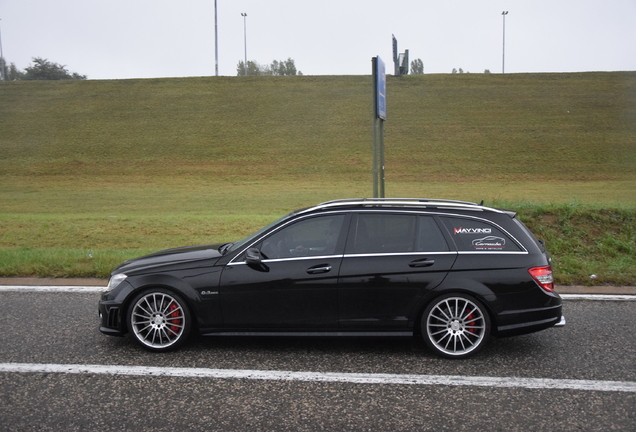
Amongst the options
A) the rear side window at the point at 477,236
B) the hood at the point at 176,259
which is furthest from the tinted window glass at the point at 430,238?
the hood at the point at 176,259

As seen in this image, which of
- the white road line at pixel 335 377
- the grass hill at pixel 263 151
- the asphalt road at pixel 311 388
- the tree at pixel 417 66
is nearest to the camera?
the asphalt road at pixel 311 388

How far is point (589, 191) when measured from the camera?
2566 centimetres

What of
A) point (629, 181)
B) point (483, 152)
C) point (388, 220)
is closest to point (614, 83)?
point (483, 152)

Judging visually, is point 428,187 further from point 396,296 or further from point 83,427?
point 83,427

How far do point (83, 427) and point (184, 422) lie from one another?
0.64 metres

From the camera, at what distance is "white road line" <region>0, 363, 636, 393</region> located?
441cm

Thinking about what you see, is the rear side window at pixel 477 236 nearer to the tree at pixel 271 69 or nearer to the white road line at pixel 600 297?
the white road line at pixel 600 297

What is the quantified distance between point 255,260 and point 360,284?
944mm

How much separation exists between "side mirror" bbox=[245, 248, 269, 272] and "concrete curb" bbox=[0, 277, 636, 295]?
3766 millimetres

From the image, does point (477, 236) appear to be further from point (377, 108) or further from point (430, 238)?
point (377, 108)

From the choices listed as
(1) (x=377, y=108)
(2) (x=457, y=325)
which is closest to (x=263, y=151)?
(1) (x=377, y=108)

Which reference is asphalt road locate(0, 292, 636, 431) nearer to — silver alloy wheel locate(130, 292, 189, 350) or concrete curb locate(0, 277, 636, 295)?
silver alloy wheel locate(130, 292, 189, 350)

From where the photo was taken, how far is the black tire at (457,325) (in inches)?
198

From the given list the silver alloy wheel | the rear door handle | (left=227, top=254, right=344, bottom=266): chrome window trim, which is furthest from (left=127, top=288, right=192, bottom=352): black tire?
the rear door handle
